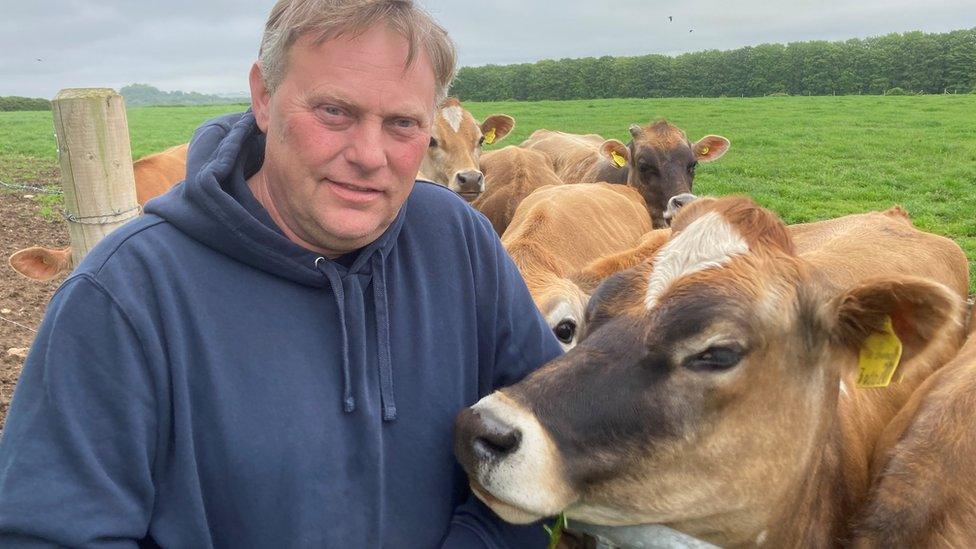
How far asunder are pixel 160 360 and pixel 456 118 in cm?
740

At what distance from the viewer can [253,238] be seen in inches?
76.1

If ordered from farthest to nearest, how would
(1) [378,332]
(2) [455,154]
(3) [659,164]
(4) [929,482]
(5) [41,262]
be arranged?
(3) [659,164] → (2) [455,154] → (5) [41,262] → (4) [929,482] → (1) [378,332]

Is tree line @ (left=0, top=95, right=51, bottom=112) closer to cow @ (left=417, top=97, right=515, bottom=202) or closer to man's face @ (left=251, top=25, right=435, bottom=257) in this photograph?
cow @ (left=417, top=97, right=515, bottom=202)

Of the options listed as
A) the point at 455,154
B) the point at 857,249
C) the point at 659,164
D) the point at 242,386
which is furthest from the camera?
the point at 659,164

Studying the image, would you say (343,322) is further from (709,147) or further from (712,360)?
(709,147)

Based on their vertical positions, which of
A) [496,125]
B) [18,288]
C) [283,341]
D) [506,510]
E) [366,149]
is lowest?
[18,288]

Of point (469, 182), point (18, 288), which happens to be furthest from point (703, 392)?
point (18, 288)

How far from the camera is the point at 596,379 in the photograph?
221 centimetres

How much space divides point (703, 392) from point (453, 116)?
280 inches

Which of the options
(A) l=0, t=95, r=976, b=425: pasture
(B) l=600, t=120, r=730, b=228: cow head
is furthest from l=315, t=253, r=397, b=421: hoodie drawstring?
(B) l=600, t=120, r=730, b=228: cow head

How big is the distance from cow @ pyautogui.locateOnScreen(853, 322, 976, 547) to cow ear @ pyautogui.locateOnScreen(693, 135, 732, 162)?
8.38 m

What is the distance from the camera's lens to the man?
5.52 feet

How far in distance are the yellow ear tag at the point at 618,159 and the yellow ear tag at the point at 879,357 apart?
27.5 ft

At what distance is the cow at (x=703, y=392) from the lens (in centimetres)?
212
